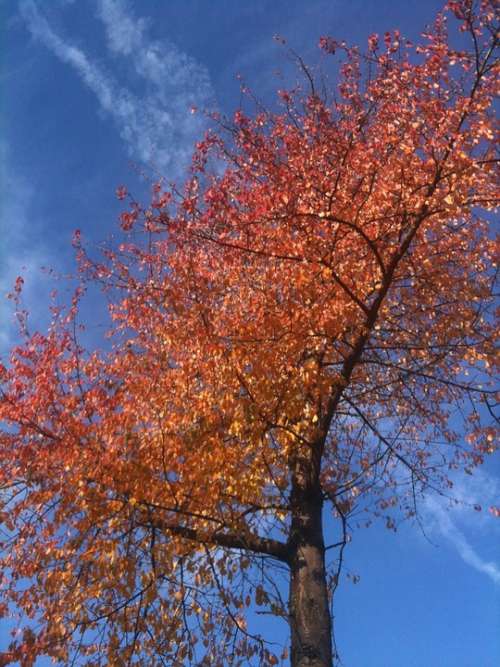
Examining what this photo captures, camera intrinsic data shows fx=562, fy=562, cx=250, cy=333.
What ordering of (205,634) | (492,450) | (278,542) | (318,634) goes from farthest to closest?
(492,450) → (278,542) → (205,634) → (318,634)

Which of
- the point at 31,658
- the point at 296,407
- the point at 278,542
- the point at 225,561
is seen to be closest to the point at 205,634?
the point at 225,561

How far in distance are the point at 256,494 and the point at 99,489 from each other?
2.03m

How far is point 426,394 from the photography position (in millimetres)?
10281

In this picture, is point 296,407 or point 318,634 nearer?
point 318,634

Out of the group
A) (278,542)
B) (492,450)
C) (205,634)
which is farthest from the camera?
(492,450)

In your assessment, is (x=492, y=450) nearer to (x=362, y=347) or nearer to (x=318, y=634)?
(x=362, y=347)

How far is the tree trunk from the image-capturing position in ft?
21.2

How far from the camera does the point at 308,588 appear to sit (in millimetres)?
6957

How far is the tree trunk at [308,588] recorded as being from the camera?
21.2 ft

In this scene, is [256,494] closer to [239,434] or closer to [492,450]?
[239,434]

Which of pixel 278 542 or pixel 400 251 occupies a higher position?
pixel 400 251

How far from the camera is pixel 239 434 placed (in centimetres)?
773

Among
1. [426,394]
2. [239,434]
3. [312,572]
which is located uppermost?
[426,394]

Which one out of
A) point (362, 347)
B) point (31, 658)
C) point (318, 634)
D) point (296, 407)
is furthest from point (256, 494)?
point (31, 658)
